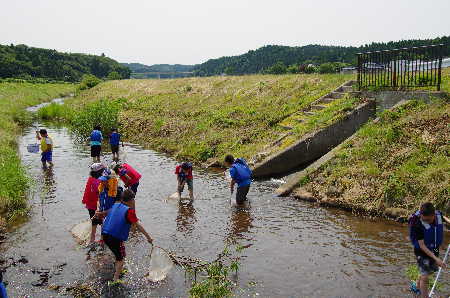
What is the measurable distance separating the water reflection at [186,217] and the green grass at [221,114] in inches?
198

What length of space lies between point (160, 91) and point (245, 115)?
1705 cm

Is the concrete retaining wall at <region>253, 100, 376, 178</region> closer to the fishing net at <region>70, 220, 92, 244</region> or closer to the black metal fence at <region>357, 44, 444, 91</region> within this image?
the black metal fence at <region>357, 44, 444, 91</region>

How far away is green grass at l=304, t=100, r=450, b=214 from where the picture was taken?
9.89 meters

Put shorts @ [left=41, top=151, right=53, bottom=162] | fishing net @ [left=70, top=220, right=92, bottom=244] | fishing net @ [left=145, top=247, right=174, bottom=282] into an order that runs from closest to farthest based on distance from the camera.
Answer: fishing net @ [left=145, top=247, right=174, bottom=282], fishing net @ [left=70, top=220, right=92, bottom=244], shorts @ [left=41, top=151, right=53, bottom=162]

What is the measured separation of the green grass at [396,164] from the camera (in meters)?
9.89

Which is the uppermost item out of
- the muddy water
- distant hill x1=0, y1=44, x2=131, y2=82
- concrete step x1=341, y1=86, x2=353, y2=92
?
distant hill x1=0, y1=44, x2=131, y2=82

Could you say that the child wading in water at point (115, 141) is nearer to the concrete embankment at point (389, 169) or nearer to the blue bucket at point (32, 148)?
the blue bucket at point (32, 148)

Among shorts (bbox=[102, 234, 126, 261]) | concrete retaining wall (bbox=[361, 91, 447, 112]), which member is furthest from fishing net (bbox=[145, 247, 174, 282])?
concrete retaining wall (bbox=[361, 91, 447, 112])

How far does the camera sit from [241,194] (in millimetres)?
11414

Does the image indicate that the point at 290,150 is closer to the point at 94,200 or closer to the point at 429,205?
the point at 94,200

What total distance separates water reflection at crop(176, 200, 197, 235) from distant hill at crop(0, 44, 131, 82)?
356ft

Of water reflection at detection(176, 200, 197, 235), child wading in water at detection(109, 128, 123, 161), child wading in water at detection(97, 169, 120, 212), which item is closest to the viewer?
child wading in water at detection(97, 169, 120, 212)

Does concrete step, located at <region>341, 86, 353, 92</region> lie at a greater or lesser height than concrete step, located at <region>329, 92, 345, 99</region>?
greater

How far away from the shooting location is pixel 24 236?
9.29m
